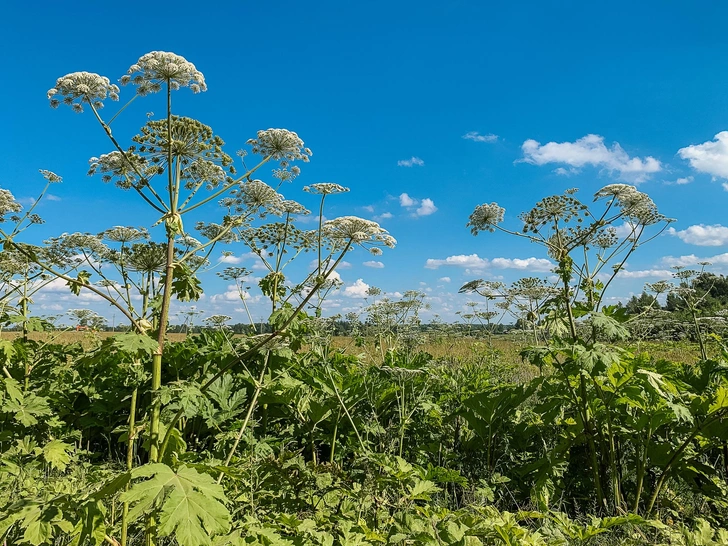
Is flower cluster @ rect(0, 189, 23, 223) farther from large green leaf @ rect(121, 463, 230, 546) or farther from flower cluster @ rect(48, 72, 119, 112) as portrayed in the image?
large green leaf @ rect(121, 463, 230, 546)

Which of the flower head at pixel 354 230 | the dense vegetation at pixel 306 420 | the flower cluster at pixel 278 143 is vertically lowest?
the dense vegetation at pixel 306 420

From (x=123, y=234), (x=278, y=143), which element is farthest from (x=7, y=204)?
(x=278, y=143)

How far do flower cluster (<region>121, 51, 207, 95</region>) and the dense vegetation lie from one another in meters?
0.02

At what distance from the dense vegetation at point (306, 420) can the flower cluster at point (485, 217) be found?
0.07ft

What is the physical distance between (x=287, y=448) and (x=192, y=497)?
3832 mm

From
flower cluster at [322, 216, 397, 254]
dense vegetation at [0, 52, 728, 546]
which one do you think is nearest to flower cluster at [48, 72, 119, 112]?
dense vegetation at [0, 52, 728, 546]

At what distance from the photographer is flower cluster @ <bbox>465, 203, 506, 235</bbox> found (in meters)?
6.59

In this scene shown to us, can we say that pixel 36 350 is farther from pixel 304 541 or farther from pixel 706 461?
pixel 706 461

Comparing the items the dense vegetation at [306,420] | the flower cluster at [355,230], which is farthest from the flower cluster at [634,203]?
the flower cluster at [355,230]

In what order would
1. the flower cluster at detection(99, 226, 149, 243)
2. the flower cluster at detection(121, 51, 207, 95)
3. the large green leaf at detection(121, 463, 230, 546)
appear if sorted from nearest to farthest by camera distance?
the large green leaf at detection(121, 463, 230, 546)
the flower cluster at detection(121, 51, 207, 95)
the flower cluster at detection(99, 226, 149, 243)

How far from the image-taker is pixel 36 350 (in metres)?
6.17

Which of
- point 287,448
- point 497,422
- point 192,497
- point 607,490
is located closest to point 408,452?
point 497,422

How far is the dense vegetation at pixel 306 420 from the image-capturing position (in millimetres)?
2939

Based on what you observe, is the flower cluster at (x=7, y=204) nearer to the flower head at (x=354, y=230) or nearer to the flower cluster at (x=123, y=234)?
the flower cluster at (x=123, y=234)
